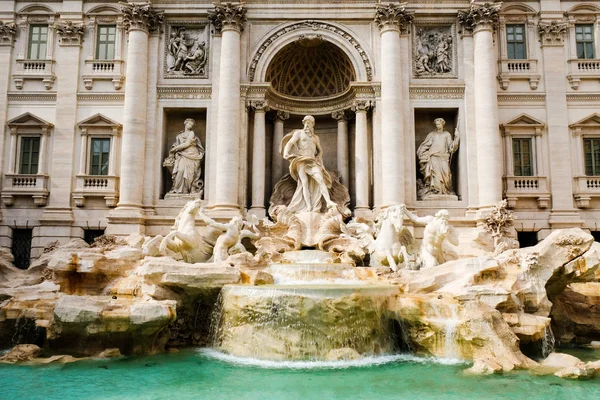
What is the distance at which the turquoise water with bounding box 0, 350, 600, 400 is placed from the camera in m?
8.43

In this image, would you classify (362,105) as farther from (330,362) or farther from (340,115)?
(330,362)

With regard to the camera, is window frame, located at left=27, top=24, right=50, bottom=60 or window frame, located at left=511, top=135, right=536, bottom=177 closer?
window frame, located at left=511, top=135, right=536, bottom=177

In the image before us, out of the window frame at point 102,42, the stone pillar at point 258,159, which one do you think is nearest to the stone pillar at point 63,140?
the window frame at point 102,42

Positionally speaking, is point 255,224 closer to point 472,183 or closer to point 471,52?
point 472,183

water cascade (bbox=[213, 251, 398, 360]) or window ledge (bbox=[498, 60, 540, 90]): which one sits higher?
window ledge (bbox=[498, 60, 540, 90])

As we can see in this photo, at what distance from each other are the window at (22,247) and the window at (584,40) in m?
24.0

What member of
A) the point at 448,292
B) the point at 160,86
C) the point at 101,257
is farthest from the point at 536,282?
the point at 160,86

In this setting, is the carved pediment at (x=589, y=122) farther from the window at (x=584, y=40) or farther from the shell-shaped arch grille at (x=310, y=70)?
the shell-shaped arch grille at (x=310, y=70)

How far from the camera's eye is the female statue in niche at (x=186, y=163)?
62.8ft

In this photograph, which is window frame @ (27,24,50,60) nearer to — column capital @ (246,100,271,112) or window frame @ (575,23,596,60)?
column capital @ (246,100,271,112)

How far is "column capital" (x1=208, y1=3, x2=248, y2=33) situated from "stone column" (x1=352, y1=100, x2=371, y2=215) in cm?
572

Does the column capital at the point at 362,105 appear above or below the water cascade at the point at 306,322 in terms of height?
above

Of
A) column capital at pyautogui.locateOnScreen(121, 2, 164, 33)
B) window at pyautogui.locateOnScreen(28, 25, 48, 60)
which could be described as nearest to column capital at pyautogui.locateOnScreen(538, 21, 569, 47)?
column capital at pyautogui.locateOnScreen(121, 2, 164, 33)

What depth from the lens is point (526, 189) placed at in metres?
19.0
